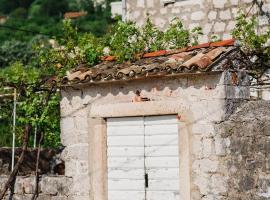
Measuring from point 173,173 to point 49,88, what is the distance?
112 inches

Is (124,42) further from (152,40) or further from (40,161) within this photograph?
(40,161)

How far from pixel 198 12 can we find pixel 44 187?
18.7 feet

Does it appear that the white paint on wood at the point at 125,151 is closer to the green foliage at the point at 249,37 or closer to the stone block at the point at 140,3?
the green foliage at the point at 249,37

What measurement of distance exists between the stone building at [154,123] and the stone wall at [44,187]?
0.47 feet

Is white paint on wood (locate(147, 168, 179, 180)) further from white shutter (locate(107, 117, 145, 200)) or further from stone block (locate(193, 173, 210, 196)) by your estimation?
stone block (locate(193, 173, 210, 196))

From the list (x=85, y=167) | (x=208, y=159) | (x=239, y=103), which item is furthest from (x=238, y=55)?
(x=85, y=167)

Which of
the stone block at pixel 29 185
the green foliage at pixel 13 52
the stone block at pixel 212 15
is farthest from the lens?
the green foliage at pixel 13 52

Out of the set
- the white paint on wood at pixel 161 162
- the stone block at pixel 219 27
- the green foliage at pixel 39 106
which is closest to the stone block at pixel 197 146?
the white paint on wood at pixel 161 162

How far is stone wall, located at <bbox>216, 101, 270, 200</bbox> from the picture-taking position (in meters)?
7.56

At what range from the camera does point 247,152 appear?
774 centimetres

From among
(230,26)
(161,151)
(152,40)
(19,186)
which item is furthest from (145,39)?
(19,186)

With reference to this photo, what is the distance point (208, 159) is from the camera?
8070mm

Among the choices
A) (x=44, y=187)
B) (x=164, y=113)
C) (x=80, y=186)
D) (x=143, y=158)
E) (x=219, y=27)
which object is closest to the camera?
(x=164, y=113)

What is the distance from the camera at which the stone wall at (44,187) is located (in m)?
9.64
